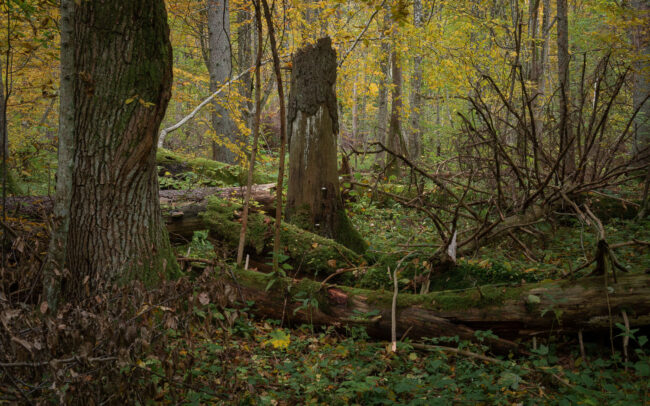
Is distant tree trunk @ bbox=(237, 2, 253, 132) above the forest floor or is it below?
above

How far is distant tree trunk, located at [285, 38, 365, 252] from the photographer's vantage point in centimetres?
612

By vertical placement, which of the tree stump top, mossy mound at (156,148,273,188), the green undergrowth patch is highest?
the tree stump top

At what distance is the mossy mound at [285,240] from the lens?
5.20 meters

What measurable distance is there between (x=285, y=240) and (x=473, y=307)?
2467 millimetres

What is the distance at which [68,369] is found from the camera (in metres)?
2.04

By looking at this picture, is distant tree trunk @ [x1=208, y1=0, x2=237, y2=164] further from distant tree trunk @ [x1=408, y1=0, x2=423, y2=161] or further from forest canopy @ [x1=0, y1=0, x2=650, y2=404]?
forest canopy @ [x1=0, y1=0, x2=650, y2=404]

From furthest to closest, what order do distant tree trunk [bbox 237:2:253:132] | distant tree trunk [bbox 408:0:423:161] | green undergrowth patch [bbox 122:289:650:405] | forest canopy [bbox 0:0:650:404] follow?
distant tree trunk [bbox 408:0:423:161] → distant tree trunk [bbox 237:2:253:132] → green undergrowth patch [bbox 122:289:650:405] → forest canopy [bbox 0:0:650:404]

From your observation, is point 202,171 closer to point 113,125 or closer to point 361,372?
point 113,125

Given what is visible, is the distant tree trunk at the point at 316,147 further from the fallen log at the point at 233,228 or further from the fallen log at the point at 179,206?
the fallen log at the point at 179,206

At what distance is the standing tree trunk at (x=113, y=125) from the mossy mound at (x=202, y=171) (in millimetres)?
5048

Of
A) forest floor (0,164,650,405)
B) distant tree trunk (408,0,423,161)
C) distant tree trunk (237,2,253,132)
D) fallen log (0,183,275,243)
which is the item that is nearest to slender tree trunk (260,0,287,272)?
forest floor (0,164,650,405)

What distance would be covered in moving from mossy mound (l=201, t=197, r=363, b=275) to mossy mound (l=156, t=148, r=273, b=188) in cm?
285

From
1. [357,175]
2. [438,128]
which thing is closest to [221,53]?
[357,175]

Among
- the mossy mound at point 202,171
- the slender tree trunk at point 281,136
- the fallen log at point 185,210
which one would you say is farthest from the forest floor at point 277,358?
the mossy mound at point 202,171
